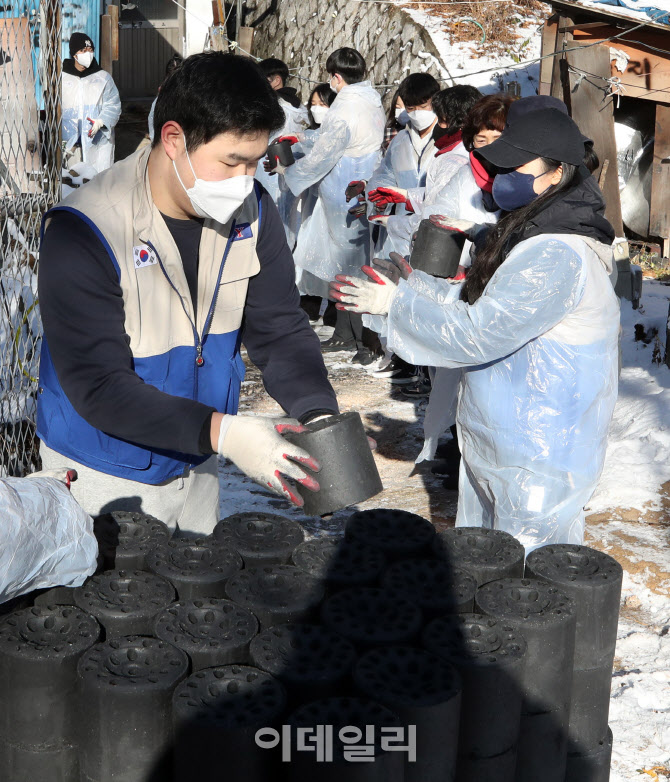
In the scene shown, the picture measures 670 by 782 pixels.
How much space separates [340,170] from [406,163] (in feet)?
3.39

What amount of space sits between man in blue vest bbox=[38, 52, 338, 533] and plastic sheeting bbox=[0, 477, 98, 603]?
261mm

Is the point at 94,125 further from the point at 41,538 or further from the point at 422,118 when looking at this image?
the point at 41,538

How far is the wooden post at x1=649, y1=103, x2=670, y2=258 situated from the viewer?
9.05 metres

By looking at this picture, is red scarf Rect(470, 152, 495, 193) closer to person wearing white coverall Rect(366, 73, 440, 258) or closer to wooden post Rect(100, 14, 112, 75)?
person wearing white coverall Rect(366, 73, 440, 258)

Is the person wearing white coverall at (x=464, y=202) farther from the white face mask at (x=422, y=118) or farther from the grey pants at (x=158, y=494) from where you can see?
the grey pants at (x=158, y=494)

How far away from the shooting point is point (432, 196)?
4.84 meters

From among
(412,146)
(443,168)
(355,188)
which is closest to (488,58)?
(355,188)

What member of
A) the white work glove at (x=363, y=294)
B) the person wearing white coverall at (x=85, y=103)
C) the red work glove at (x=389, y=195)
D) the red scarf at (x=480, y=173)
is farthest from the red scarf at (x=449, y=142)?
the person wearing white coverall at (x=85, y=103)

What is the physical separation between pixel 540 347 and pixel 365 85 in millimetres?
4945

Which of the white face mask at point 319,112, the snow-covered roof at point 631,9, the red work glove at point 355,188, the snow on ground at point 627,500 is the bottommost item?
the snow on ground at point 627,500

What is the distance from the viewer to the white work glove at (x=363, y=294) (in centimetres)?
247

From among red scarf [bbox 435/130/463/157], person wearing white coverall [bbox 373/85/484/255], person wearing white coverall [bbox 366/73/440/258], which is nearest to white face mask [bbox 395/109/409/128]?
person wearing white coverall [bbox 366/73/440/258]

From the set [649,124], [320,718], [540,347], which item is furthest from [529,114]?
[649,124]

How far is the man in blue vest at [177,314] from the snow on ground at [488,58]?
10916 mm
